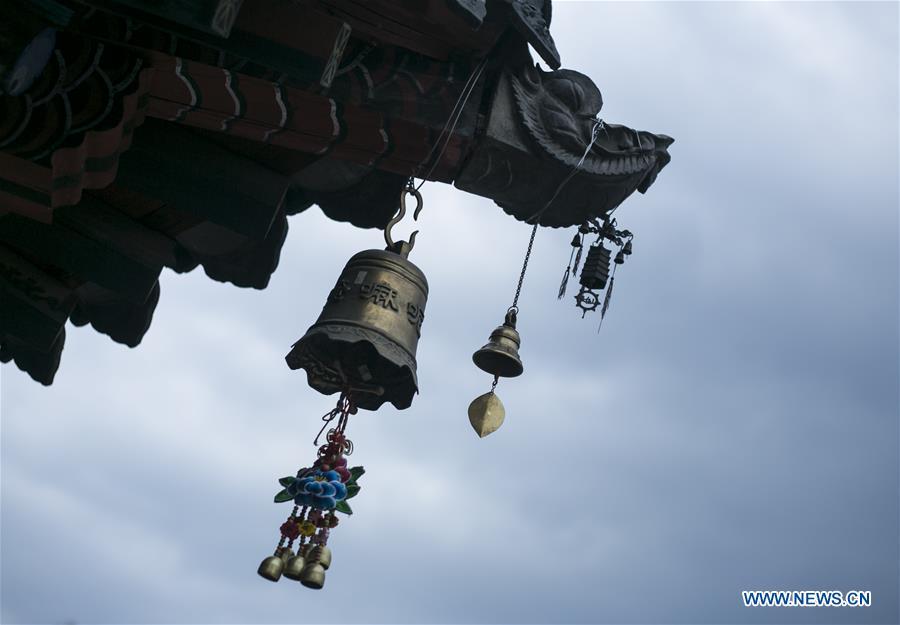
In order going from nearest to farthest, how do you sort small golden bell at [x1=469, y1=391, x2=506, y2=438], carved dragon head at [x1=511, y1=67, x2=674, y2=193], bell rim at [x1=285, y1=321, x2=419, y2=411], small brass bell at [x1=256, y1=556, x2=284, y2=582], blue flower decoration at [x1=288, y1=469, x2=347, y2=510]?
small brass bell at [x1=256, y1=556, x2=284, y2=582] < blue flower decoration at [x1=288, y1=469, x2=347, y2=510] < bell rim at [x1=285, y1=321, x2=419, y2=411] < carved dragon head at [x1=511, y1=67, x2=674, y2=193] < small golden bell at [x1=469, y1=391, x2=506, y2=438]

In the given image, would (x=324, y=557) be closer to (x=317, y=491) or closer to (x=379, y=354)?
(x=317, y=491)

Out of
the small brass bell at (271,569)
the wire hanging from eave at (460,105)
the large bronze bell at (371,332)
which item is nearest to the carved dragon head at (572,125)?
the wire hanging from eave at (460,105)

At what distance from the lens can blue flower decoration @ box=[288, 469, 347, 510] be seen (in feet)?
14.3

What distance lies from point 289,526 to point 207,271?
1.65 meters

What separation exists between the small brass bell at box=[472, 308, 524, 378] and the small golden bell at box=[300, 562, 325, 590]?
1.24m

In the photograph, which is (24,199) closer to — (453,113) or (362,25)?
(362,25)

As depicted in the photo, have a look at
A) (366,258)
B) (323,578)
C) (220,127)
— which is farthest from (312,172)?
(323,578)

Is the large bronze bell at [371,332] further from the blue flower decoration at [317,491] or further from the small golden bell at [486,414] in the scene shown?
the blue flower decoration at [317,491]

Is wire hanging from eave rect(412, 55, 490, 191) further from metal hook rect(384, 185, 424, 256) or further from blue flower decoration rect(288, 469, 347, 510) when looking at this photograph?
blue flower decoration rect(288, 469, 347, 510)

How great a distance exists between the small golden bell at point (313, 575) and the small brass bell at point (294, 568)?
0.01m

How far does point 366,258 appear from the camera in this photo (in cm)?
477

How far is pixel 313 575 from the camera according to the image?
4.25 metres

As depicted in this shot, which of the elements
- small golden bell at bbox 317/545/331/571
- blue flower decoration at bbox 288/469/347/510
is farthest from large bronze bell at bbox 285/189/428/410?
small golden bell at bbox 317/545/331/571

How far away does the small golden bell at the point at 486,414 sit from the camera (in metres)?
4.93
